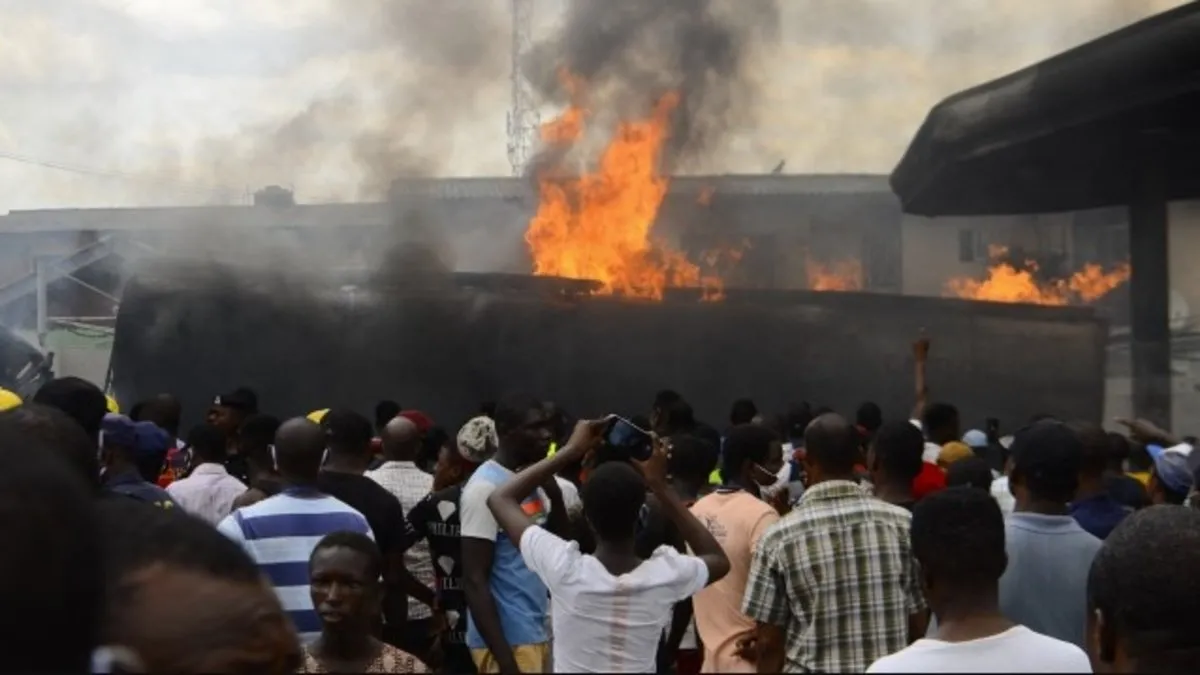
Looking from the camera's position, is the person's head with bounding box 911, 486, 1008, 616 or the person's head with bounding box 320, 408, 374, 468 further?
the person's head with bounding box 320, 408, 374, 468

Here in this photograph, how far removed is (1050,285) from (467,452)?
16.7 m

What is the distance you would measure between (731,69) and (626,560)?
19.2 meters

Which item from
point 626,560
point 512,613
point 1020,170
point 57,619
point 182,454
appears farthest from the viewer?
point 1020,170

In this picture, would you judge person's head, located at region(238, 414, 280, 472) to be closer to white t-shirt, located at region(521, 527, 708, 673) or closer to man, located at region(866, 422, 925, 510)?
white t-shirt, located at region(521, 527, 708, 673)

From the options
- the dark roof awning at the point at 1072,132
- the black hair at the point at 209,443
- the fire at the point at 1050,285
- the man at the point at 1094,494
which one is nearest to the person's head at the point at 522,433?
the black hair at the point at 209,443

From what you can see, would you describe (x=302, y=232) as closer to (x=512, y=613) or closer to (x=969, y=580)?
(x=512, y=613)

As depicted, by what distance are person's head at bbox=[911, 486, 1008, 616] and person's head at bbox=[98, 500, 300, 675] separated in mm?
1644

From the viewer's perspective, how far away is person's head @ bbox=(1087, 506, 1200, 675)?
233cm

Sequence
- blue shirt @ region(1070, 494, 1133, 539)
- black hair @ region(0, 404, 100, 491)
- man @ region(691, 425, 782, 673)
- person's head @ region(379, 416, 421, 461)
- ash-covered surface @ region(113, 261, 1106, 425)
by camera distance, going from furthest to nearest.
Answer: ash-covered surface @ region(113, 261, 1106, 425) → person's head @ region(379, 416, 421, 461) → blue shirt @ region(1070, 494, 1133, 539) → man @ region(691, 425, 782, 673) → black hair @ region(0, 404, 100, 491)

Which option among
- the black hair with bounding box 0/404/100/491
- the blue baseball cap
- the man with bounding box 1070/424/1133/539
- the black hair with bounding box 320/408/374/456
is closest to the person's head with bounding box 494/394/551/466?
the black hair with bounding box 320/408/374/456

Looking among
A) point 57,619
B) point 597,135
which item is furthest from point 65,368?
point 57,619

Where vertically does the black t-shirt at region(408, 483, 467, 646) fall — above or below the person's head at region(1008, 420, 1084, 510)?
below

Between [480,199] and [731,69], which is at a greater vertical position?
[731,69]

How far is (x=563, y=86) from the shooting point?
75.1 feet
